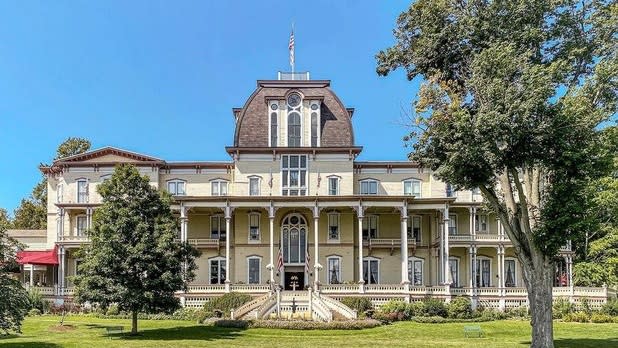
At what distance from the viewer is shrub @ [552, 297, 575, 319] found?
127 ft

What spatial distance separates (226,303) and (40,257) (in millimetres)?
16732

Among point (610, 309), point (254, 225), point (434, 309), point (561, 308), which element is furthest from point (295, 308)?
point (610, 309)

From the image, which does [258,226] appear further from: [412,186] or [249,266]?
[412,186]

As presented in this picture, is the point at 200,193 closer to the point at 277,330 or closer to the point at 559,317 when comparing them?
the point at 277,330

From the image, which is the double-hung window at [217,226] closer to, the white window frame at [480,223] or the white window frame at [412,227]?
the white window frame at [412,227]

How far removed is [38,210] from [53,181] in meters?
18.0

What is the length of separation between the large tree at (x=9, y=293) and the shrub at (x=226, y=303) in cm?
1855

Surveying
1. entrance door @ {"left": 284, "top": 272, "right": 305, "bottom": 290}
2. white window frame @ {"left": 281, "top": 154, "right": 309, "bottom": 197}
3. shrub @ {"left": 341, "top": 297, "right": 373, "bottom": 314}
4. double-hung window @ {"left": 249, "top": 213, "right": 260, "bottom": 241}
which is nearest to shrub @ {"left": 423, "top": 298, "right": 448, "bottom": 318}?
shrub @ {"left": 341, "top": 297, "right": 373, "bottom": 314}

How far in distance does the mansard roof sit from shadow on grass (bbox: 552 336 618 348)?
24.3 m

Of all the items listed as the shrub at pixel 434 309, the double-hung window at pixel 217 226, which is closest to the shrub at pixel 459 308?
the shrub at pixel 434 309

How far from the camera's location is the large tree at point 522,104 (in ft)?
69.1

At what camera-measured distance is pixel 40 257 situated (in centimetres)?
4847

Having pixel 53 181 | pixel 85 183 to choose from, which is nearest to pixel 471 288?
pixel 85 183

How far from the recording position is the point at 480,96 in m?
21.9
